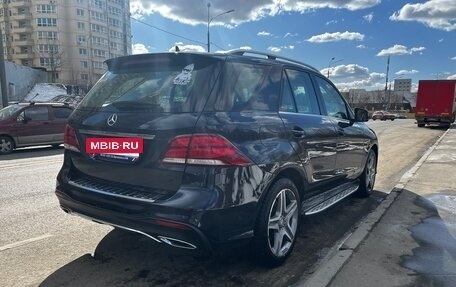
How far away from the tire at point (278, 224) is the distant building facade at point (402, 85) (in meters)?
118

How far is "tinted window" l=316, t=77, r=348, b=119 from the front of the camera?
195 inches

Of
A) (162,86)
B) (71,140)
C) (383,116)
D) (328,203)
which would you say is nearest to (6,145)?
(71,140)

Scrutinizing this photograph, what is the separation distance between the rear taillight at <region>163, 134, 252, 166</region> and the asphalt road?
0.77 m

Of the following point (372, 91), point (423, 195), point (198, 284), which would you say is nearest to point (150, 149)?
point (198, 284)

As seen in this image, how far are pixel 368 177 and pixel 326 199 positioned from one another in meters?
2.12

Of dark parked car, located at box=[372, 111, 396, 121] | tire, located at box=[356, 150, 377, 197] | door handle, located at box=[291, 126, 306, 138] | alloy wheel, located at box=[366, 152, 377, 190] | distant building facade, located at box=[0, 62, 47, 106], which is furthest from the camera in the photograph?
dark parked car, located at box=[372, 111, 396, 121]

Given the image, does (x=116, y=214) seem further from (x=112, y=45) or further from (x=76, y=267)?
(x=112, y=45)

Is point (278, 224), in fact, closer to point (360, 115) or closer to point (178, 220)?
point (178, 220)

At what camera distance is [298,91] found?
4230 mm

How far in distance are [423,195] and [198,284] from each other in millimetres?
4768

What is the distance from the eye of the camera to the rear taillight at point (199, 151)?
2936 mm

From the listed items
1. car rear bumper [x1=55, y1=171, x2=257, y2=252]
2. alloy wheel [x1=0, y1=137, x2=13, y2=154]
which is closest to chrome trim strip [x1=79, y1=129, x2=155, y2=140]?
car rear bumper [x1=55, y1=171, x2=257, y2=252]

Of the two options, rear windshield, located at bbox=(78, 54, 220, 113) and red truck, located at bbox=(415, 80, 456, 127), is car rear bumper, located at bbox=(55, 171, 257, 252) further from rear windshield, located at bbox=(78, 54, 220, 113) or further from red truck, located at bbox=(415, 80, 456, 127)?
red truck, located at bbox=(415, 80, 456, 127)

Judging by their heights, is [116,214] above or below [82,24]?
below
